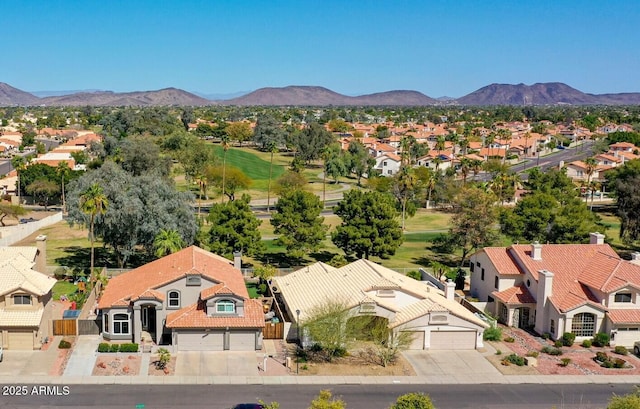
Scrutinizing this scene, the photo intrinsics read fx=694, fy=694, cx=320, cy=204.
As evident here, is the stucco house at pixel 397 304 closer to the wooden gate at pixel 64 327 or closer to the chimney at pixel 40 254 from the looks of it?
the wooden gate at pixel 64 327

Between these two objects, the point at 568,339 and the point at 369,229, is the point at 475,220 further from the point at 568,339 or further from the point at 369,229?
the point at 568,339

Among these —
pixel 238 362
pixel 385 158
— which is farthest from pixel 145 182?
pixel 385 158

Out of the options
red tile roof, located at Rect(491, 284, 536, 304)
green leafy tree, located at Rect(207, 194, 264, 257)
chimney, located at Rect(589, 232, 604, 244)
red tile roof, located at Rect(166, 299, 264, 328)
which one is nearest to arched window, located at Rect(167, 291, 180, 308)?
red tile roof, located at Rect(166, 299, 264, 328)

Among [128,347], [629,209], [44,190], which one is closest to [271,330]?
[128,347]

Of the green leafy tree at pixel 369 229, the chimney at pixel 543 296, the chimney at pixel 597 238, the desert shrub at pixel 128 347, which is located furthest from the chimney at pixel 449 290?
the desert shrub at pixel 128 347

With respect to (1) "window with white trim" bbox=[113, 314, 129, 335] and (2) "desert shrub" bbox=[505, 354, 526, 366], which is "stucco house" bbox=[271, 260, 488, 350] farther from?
(1) "window with white trim" bbox=[113, 314, 129, 335]

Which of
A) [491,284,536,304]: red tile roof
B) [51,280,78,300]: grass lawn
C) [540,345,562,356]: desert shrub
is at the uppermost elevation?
[491,284,536,304]: red tile roof

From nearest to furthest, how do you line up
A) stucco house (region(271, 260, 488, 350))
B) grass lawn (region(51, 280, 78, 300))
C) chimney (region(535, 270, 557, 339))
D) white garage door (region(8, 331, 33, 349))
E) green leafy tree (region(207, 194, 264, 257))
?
white garage door (region(8, 331, 33, 349)) → stucco house (region(271, 260, 488, 350)) → chimney (region(535, 270, 557, 339)) → grass lawn (region(51, 280, 78, 300)) → green leafy tree (region(207, 194, 264, 257))
